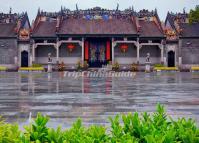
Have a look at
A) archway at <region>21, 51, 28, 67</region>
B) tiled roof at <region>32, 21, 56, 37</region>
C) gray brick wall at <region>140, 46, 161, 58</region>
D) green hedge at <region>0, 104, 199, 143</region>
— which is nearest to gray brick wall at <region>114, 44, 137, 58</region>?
gray brick wall at <region>140, 46, 161, 58</region>

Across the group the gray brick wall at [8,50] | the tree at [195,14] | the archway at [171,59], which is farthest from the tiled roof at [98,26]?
the tree at [195,14]

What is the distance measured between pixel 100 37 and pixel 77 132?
175 feet

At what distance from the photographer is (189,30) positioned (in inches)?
2334

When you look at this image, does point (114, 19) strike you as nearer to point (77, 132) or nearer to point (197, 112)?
point (197, 112)

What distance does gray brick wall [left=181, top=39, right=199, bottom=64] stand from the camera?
57906 millimetres

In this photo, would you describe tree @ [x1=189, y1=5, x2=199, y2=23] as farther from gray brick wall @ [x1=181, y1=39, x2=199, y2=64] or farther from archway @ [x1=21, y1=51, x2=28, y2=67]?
archway @ [x1=21, y1=51, x2=28, y2=67]

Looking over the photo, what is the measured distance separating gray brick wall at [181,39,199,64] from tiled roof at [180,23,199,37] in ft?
2.62

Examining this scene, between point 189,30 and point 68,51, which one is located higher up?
point 189,30

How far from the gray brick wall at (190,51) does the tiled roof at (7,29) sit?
72.9ft

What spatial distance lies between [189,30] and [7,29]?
79.4ft

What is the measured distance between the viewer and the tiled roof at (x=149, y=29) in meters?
57.8

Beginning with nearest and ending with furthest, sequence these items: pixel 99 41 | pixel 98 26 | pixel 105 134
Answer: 1. pixel 105 134
2. pixel 98 26
3. pixel 99 41

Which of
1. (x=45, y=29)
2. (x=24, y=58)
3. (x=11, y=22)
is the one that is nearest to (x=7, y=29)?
(x=11, y=22)

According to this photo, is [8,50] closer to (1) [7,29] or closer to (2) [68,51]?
(1) [7,29]
